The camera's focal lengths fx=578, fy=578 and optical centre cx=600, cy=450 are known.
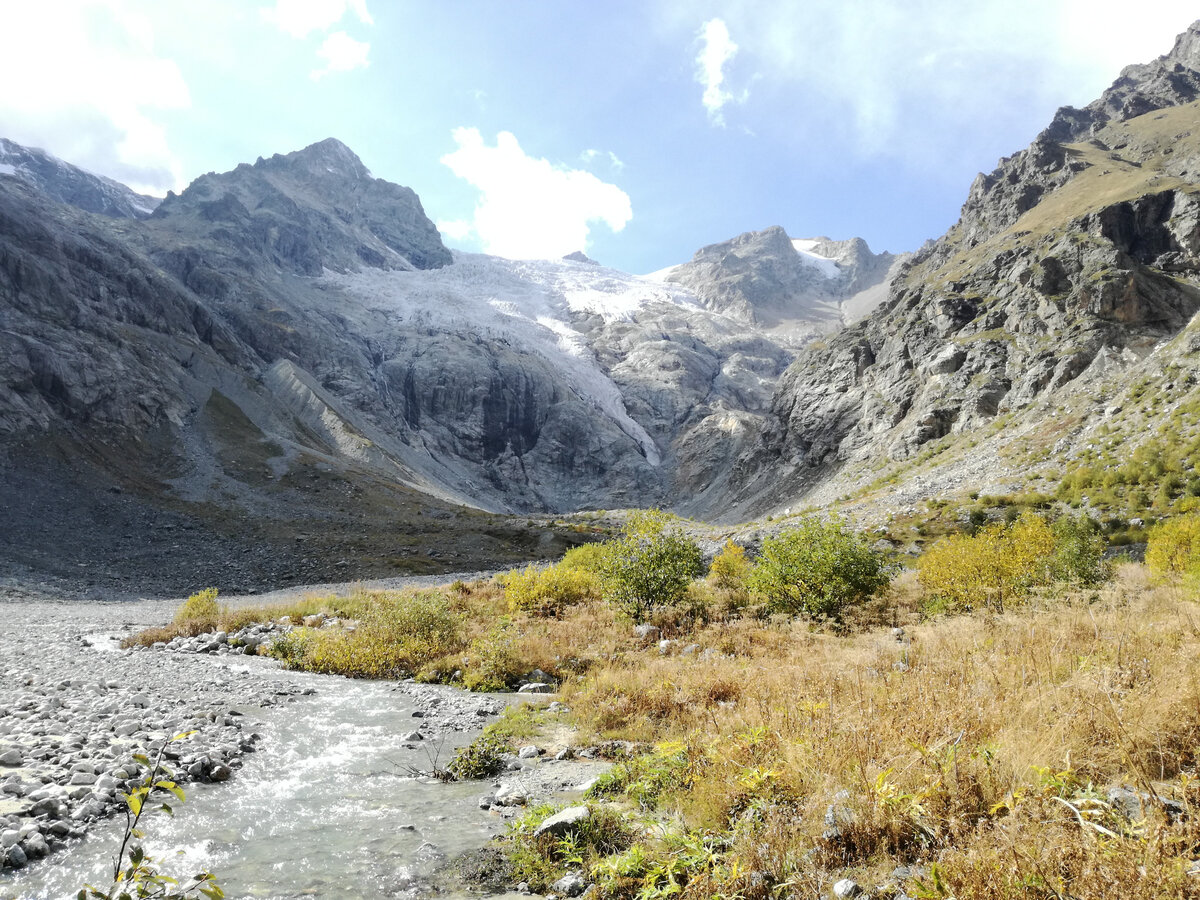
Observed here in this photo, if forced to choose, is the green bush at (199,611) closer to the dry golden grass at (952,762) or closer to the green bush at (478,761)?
the green bush at (478,761)

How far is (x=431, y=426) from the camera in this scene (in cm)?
13825

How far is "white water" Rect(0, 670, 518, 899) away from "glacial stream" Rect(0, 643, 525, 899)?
0.05 ft

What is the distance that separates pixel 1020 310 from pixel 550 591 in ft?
249

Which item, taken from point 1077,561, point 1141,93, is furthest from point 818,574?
point 1141,93

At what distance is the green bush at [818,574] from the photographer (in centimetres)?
1820

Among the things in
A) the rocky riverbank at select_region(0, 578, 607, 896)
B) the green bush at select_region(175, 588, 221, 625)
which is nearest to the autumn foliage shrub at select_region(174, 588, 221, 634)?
the green bush at select_region(175, 588, 221, 625)

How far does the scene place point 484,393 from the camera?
14450 cm

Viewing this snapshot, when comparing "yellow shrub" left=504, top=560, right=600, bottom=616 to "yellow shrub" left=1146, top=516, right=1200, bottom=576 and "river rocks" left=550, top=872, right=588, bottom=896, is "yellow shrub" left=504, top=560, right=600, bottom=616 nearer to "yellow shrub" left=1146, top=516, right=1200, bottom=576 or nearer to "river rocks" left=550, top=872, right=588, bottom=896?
"river rocks" left=550, top=872, right=588, bottom=896

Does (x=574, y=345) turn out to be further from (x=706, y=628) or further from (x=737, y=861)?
(x=737, y=861)

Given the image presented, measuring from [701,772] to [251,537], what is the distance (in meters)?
54.2

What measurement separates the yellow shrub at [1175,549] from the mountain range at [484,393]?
16.1 m

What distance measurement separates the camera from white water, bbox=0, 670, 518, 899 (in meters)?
5.72

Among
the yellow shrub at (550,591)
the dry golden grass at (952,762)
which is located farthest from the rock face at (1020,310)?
the dry golden grass at (952,762)

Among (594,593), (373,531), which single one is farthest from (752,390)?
(594,593)
